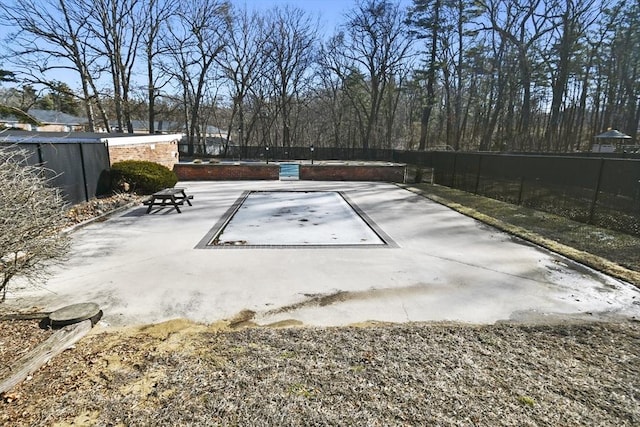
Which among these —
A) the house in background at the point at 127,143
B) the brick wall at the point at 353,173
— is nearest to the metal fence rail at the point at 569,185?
the brick wall at the point at 353,173

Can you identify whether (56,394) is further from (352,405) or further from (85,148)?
(85,148)

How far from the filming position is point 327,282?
13.0ft

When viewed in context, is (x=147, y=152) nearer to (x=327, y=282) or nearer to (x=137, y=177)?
(x=137, y=177)

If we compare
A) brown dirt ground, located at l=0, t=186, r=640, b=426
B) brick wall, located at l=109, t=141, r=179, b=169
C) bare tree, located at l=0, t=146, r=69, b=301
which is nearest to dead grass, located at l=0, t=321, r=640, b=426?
brown dirt ground, located at l=0, t=186, r=640, b=426

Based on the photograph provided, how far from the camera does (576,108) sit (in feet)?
92.4

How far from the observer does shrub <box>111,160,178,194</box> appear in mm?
9445

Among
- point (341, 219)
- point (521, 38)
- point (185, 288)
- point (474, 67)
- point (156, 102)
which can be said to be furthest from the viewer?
point (156, 102)

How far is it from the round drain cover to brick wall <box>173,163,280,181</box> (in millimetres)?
11972

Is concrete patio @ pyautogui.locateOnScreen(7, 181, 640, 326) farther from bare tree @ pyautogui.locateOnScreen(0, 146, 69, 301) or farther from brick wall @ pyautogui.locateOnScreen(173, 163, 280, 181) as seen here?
brick wall @ pyautogui.locateOnScreen(173, 163, 280, 181)

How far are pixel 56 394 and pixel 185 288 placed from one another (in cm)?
172

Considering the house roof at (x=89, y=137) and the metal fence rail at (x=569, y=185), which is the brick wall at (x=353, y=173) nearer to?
the metal fence rail at (x=569, y=185)

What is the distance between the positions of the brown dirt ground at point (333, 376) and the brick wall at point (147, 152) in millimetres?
8463

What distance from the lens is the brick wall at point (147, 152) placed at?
9.99 metres

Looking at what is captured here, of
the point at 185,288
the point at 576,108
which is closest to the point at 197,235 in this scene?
the point at 185,288
